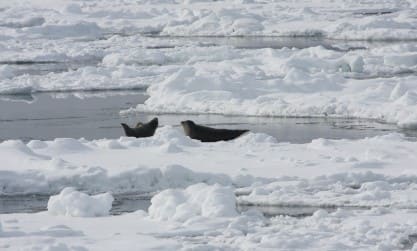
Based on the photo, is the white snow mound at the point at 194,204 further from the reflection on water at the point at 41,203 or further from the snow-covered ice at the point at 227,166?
the reflection on water at the point at 41,203

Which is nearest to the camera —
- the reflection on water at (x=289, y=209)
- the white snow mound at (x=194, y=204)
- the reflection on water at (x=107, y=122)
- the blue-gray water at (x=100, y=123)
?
the white snow mound at (x=194, y=204)

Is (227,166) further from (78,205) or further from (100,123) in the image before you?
(100,123)

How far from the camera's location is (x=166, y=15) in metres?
42.7

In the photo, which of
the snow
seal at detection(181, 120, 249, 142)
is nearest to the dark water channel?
the snow

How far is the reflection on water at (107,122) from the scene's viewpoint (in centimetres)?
1508

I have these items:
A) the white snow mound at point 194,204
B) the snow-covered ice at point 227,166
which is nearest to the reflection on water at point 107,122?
the snow-covered ice at point 227,166

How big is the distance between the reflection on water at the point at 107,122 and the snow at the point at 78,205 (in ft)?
18.2

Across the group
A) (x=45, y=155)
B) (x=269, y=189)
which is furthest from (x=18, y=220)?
(x=45, y=155)

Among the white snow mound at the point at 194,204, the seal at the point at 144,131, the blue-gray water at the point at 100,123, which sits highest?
the blue-gray water at the point at 100,123

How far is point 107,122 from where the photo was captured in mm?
16656

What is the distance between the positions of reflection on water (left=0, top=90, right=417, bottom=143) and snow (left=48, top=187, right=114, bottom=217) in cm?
554

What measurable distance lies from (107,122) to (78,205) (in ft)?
26.1

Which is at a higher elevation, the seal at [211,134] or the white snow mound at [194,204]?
the seal at [211,134]

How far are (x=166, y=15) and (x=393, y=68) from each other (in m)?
21.0
